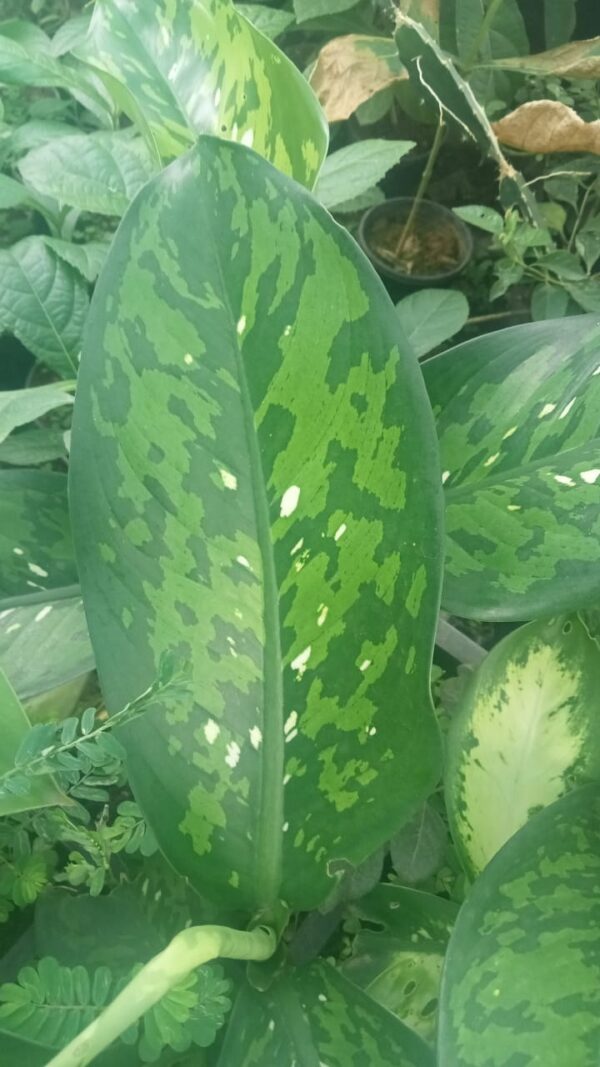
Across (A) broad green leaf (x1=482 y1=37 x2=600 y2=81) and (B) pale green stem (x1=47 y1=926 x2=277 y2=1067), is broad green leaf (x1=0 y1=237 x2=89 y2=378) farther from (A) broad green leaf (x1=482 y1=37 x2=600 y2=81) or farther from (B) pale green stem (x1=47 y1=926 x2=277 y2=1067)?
(A) broad green leaf (x1=482 y1=37 x2=600 y2=81)

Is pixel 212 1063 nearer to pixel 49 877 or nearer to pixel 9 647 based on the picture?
pixel 49 877

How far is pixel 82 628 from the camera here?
55 cm

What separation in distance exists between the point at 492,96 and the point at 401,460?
83 centimetres

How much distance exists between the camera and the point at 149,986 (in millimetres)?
322

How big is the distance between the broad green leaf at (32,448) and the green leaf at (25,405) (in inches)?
5.8

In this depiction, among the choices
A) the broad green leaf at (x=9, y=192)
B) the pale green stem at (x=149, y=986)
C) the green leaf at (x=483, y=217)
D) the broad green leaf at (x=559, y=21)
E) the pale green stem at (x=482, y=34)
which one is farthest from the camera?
the broad green leaf at (x=559, y=21)

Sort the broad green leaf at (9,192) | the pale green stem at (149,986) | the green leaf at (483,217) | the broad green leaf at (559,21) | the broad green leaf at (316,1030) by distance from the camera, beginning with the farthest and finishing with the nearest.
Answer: the broad green leaf at (559,21) < the green leaf at (483,217) < the broad green leaf at (9,192) < the broad green leaf at (316,1030) < the pale green stem at (149,986)

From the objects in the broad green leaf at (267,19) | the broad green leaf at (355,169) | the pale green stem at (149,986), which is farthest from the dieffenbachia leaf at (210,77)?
the pale green stem at (149,986)

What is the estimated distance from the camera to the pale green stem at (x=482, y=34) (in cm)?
88

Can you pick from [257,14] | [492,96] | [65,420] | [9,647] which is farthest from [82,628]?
[492,96]

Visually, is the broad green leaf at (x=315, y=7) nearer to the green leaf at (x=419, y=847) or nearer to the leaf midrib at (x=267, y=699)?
the leaf midrib at (x=267, y=699)

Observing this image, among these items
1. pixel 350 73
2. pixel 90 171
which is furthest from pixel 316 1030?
pixel 350 73

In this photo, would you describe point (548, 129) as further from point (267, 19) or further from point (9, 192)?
point (9, 192)

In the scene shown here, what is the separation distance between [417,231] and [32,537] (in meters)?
0.78
